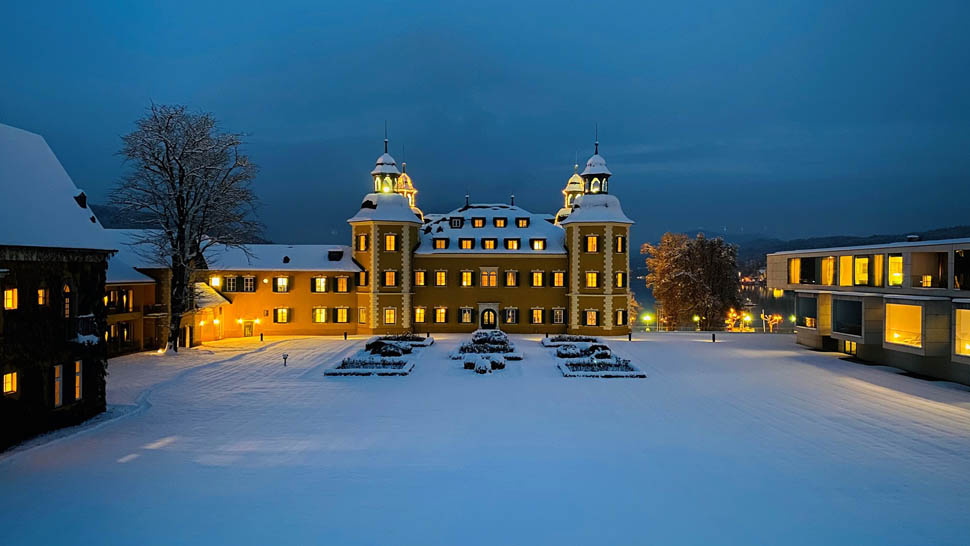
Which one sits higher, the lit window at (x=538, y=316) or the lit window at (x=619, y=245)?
the lit window at (x=619, y=245)

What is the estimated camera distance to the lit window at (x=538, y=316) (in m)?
47.3

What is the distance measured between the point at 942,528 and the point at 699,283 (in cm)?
4336

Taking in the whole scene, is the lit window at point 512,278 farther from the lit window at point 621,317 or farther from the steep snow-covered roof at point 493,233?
the lit window at point 621,317

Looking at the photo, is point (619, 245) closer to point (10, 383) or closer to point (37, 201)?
point (37, 201)

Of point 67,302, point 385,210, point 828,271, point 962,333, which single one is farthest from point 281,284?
point 962,333

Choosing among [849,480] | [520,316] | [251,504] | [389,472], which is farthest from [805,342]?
[251,504]

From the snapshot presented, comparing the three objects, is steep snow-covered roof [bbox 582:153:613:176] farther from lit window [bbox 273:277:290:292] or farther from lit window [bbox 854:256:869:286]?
lit window [bbox 273:277:290:292]

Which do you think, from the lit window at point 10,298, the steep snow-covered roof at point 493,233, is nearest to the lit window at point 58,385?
the lit window at point 10,298

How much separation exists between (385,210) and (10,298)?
30.7 meters

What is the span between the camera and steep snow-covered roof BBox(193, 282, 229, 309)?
129 ft

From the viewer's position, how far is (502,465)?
15.6 meters

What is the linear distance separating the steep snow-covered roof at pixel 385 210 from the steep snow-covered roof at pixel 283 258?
3.57m

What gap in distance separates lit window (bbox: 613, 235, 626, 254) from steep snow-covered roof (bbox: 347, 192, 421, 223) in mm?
17095

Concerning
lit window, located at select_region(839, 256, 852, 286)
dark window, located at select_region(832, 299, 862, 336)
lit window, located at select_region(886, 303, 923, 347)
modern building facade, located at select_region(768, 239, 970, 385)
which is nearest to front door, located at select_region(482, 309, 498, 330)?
modern building facade, located at select_region(768, 239, 970, 385)
